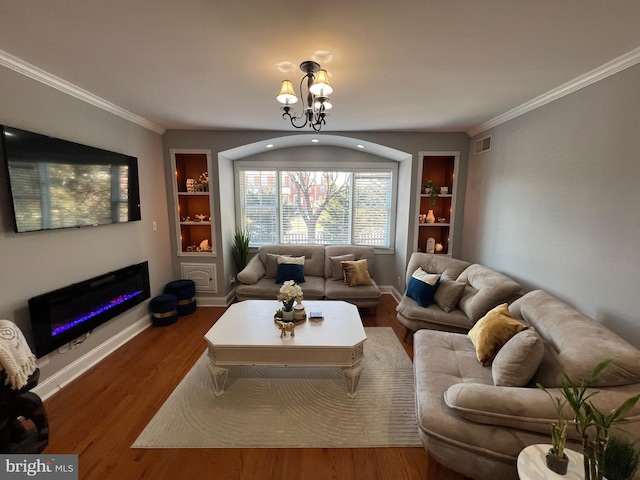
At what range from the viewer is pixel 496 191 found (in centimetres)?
324

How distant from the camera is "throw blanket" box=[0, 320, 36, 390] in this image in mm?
1549

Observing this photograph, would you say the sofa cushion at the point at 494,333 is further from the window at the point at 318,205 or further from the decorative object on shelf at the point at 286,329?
the window at the point at 318,205

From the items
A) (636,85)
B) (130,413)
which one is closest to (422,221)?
(636,85)

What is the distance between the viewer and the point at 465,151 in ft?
12.7

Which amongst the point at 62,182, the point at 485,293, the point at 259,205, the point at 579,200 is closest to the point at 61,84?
the point at 62,182

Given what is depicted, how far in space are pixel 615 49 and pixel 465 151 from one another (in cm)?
220

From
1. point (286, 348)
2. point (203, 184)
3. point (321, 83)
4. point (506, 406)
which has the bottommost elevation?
point (286, 348)

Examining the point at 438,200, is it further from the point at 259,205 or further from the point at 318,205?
the point at 259,205

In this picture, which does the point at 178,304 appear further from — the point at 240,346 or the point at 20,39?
the point at 20,39

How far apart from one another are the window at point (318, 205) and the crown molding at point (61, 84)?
1770 mm

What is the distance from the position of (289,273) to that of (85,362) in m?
2.34

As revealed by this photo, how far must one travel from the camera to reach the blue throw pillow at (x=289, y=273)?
3828mm

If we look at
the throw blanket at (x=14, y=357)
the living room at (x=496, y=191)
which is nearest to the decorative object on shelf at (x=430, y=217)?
the living room at (x=496, y=191)

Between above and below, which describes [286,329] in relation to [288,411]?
above
